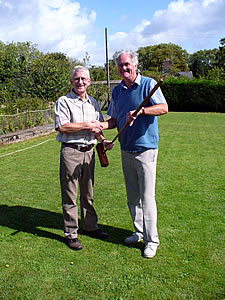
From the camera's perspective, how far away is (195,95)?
2984 cm

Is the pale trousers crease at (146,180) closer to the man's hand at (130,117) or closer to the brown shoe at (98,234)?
the man's hand at (130,117)

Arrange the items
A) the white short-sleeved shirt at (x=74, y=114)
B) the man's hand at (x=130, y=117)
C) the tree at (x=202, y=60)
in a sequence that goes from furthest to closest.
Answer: the tree at (x=202, y=60), the white short-sleeved shirt at (x=74, y=114), the man's hand at (x=130, y=117)

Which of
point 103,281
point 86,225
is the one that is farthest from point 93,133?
point 103,281

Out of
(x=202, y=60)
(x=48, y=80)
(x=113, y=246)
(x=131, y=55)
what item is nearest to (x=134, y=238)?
(x=113, y=246)

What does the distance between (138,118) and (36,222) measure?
2.09 m

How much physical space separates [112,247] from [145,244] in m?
0.37

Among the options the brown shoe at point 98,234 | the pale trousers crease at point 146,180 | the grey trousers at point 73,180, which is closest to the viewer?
the pale trousers crease at point 146,180

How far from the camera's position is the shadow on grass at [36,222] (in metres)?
3.87

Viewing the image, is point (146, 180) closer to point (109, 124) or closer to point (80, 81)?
point (109, 124)

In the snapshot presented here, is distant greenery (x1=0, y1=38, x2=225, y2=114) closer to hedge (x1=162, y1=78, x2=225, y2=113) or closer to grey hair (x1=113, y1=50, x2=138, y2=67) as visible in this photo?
hedge (x1=162, y1=78, x2=225, y2=113)

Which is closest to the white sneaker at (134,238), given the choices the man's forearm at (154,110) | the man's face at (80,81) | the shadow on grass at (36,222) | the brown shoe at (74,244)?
the shadow on grass at (36,222)

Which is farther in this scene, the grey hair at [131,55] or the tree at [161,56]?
the tree at [161,56]

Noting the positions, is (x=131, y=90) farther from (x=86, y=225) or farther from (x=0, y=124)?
(x=0, y=124)

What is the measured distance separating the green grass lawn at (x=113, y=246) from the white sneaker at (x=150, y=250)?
0.20 feet
